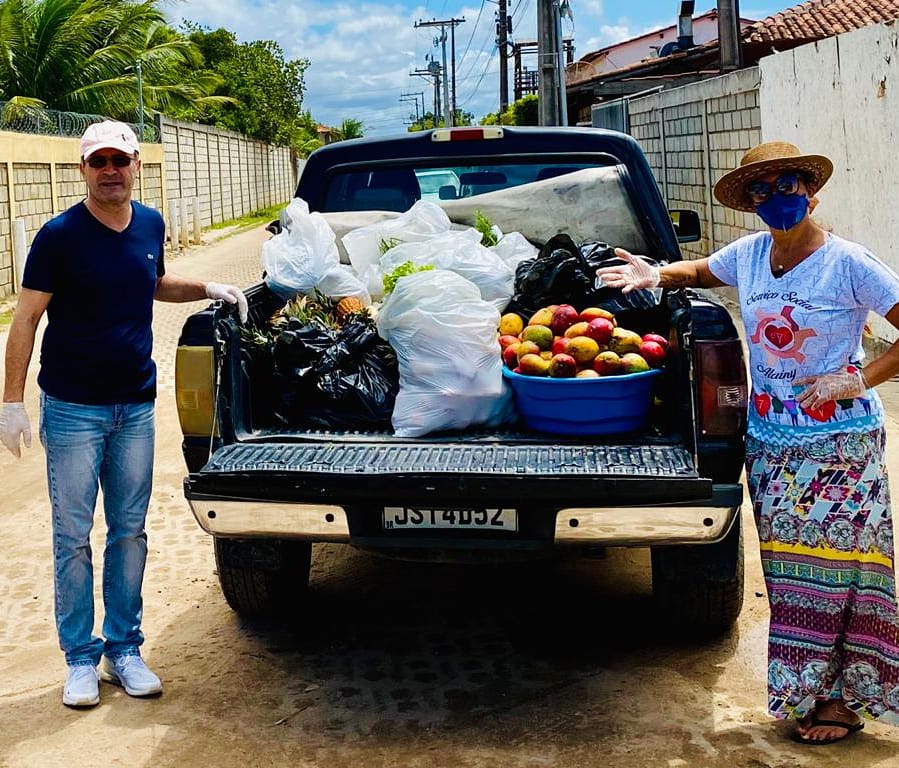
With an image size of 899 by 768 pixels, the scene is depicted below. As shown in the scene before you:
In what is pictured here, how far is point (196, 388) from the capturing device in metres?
3.99

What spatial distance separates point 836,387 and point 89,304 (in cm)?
240

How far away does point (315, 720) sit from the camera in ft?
12.5

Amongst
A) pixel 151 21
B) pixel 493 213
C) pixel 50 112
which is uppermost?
pixel 151 21

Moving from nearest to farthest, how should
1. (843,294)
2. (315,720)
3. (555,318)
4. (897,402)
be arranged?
(843,294) < (315,720) < (555,318) < (897,402)

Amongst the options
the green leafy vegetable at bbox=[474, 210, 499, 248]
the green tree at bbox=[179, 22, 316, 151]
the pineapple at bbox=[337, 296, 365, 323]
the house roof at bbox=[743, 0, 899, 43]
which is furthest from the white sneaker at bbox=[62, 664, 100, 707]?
the green tree at bbox=[179, 22, 316, 151]

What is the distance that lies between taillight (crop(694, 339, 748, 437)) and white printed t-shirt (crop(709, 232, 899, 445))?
94 millimetres

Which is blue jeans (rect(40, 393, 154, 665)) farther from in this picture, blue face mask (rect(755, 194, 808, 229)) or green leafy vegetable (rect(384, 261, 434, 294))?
blue face mask (rect(755, 194, 808, 229))

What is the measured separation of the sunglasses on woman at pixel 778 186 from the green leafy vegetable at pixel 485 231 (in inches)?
69.7

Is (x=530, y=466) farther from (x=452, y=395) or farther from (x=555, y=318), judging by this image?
(x=555, y=318)

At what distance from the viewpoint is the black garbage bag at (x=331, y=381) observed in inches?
166

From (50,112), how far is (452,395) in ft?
58.3

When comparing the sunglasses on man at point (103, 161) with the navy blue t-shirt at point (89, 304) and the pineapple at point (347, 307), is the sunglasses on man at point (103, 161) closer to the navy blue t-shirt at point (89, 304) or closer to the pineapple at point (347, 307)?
the navy blue t-shirt at point (89, 304)

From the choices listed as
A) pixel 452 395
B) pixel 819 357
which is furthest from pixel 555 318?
pixel 819 357

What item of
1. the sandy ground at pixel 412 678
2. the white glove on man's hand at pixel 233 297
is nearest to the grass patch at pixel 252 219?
the sandy ground at pixel 412 678
